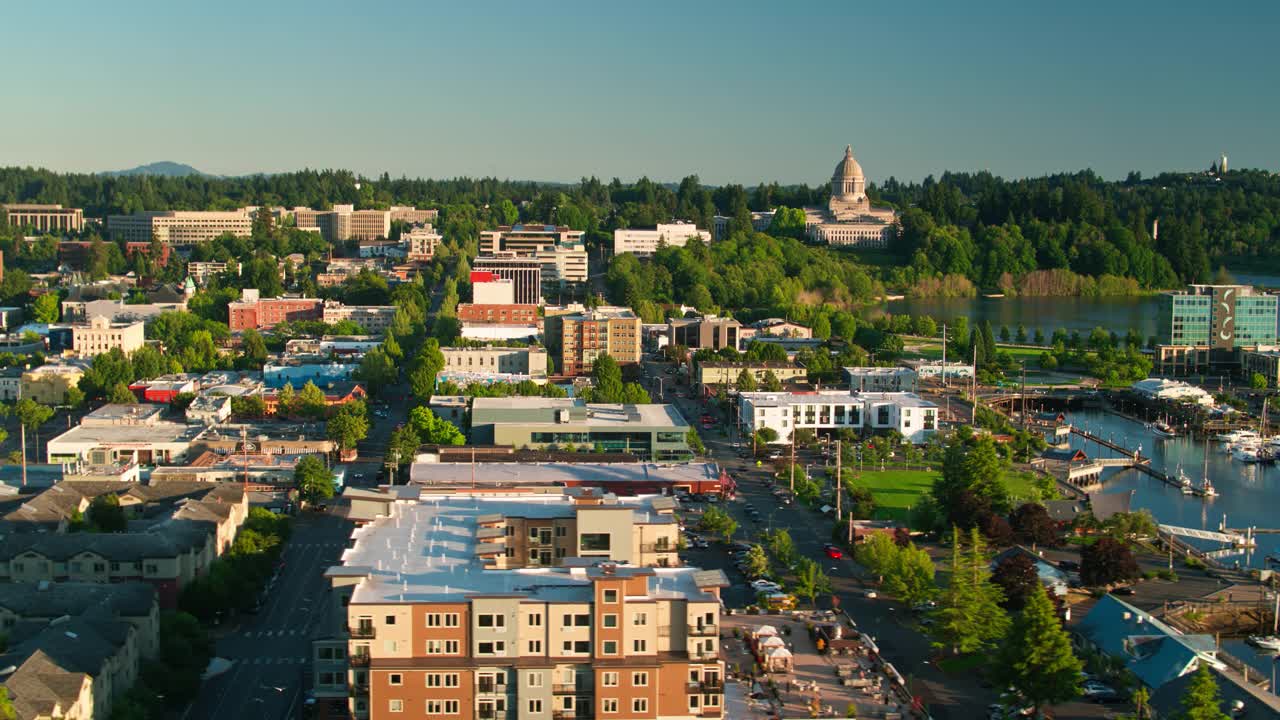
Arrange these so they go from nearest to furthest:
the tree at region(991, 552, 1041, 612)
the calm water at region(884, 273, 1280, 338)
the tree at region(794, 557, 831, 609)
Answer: the tree at region(991, 552, 1041, 612)
the tree at region(794, 557, 831, 609)
the calm water at region(884, 273, 1280, 338)

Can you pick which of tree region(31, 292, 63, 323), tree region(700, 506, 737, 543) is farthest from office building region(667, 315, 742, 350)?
tree region(700, 506, 737, 543)

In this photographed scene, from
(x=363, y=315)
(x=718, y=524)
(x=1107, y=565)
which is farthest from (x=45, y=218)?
(x=1107, y=565)

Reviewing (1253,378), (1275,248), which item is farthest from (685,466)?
(1275,248)

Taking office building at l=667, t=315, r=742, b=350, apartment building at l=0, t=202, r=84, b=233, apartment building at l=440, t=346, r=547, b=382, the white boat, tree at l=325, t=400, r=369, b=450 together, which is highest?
apartment building at l=0, t=202, r=84, b=233

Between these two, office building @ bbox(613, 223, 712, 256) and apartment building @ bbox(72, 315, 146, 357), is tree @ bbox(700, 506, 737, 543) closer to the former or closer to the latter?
apartment building @ bbox(72, 315, 146, 357)

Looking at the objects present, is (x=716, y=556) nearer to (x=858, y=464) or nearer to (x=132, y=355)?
(x=858, y=464)

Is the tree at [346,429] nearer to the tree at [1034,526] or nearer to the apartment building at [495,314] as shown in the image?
the tree at [1034,526]

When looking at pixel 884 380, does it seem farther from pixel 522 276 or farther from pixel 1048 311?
pixel 1048 311

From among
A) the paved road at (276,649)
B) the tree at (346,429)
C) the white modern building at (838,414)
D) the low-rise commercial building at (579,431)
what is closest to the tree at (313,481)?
the paved road at (276,649)
